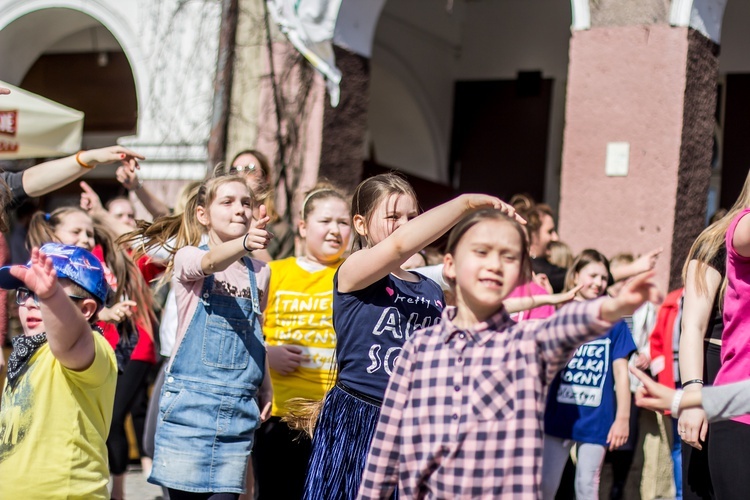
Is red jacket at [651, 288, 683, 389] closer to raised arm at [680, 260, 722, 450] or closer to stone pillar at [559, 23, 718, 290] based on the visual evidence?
stone pillar at [559, 23, 718, 290]

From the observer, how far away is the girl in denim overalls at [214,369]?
3.77 m

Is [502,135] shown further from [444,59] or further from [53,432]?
[53,432]

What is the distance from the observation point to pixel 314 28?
746 cm

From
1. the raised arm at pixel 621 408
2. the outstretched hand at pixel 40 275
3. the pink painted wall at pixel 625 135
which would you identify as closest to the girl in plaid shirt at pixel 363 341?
the outstretched hand at pixel 40 275

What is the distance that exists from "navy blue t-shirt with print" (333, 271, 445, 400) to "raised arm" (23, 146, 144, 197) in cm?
136

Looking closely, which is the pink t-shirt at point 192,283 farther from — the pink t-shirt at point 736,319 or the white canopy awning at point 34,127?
the white canopy awning at point 34,127

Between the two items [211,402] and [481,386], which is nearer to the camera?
[481,386]

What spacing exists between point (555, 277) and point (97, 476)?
3.29 metres

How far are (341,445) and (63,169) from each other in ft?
5.94

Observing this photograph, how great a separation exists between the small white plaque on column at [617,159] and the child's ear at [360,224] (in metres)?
3.47

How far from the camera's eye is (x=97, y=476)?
331 centimetres

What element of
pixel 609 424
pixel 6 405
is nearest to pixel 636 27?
pixel 609 424

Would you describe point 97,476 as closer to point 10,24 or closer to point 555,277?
point 555,277

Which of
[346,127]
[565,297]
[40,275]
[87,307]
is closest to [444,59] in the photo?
[346,127]
